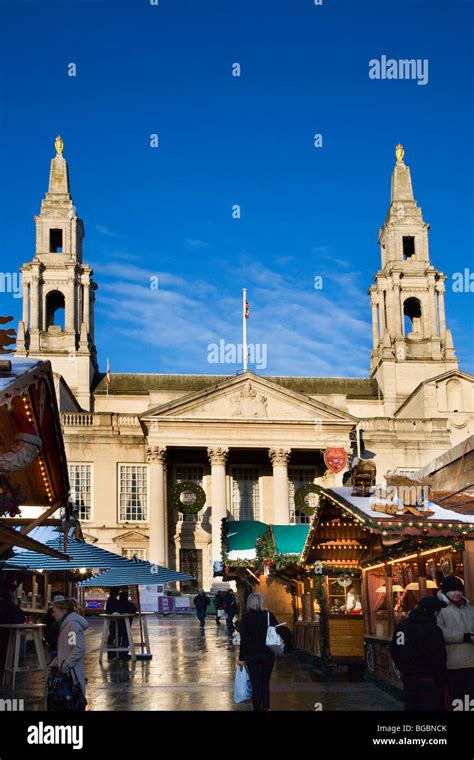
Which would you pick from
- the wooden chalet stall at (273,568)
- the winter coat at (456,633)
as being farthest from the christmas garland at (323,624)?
the winter coat at (456,633)

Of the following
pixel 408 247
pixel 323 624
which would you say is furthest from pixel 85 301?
pixel 323 624

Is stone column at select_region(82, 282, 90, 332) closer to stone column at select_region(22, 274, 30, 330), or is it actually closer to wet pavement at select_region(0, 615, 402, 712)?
stone column at select_region(22, 274, 30, 330)

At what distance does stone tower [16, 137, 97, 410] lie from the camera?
62.1 m

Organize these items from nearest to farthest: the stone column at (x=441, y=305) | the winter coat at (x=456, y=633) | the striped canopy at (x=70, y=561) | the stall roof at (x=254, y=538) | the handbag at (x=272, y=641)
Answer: the winter coat at (x=456, y=633), the handbag at (x=272, y=641), the striped canopy at (x=70, y=561), the stall roof at (x=254, y=538), the stone column at (x=441, y=305)

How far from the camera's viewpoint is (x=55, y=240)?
66750 millimetres

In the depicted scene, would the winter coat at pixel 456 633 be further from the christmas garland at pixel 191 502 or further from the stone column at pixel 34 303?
the stone column at pixel 34 303

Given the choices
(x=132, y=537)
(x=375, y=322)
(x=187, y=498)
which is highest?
(x=375, y=322)

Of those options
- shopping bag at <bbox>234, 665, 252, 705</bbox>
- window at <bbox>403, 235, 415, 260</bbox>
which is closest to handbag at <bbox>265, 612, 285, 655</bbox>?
shopping bag at <bbox>234, 665, 252, 705</bbox>

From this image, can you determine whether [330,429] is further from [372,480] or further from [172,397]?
[372,480]

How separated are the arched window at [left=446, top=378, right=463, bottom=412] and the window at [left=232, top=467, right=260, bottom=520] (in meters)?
12.4

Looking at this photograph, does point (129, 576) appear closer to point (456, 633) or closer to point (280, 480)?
point (456, 633)

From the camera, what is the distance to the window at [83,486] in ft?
181

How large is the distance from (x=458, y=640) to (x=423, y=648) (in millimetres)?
625

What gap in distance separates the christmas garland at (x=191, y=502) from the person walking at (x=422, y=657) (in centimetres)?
4238
